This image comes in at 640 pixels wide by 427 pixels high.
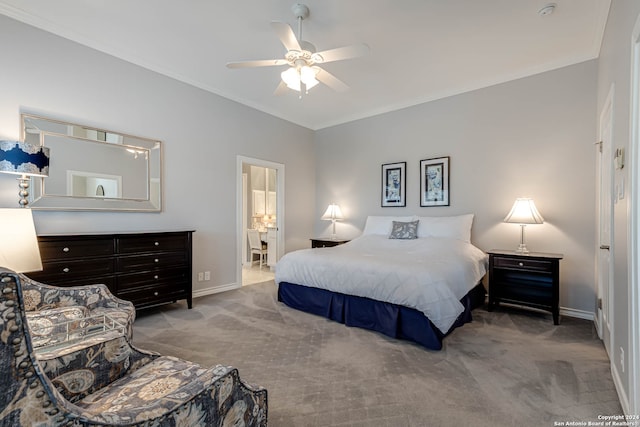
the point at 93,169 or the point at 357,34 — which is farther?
the point at 93,169

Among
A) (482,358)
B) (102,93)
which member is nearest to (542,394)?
(482,358)

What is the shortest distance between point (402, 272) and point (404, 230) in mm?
1556

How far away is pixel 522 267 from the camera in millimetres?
3143

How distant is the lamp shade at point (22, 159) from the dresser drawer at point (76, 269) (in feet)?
2.60

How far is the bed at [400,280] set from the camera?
248 cm

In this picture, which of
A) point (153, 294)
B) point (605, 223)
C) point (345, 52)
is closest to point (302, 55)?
point (345, 52)

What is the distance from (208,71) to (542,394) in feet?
14.7

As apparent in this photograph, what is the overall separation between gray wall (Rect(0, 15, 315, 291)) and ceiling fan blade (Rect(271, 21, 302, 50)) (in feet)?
4.92

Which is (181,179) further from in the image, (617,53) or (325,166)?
(617,53)

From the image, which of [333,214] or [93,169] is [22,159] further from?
[333,214]

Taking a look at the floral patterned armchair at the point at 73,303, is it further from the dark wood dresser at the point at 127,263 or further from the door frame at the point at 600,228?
the door frame at the point at 600,228

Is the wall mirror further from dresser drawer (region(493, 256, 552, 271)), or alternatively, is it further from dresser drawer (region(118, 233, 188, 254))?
dresser drawer (region(493, 256, 552, 271))

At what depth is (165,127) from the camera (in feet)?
12.1

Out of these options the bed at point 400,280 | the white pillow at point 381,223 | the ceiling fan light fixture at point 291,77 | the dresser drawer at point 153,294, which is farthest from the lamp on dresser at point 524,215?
the dresser drawer at point 153,294
